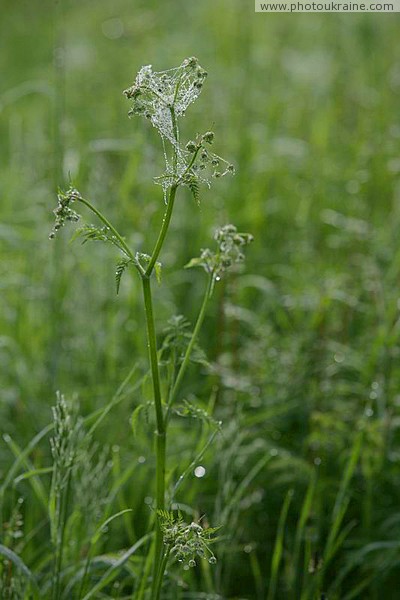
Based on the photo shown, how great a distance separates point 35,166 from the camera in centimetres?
351

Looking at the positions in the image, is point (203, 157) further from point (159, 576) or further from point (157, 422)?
point (159, 576)

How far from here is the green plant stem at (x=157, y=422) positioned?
122cm

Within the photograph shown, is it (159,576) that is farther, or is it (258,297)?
(258,297)

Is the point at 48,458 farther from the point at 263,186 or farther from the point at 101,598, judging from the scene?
the point at 263,186

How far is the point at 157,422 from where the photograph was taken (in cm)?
126

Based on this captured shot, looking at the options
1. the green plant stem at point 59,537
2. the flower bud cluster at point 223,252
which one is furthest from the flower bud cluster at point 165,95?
the green plant stem at point 59,537

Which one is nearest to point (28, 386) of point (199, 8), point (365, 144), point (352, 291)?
point (352, 291)

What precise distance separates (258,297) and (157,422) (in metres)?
1.81

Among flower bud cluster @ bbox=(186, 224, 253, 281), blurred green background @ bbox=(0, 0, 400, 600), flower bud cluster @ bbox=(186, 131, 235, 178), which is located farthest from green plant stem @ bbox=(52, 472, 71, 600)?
flower bud cluster @ bbox=(186, 131, 235, 178)

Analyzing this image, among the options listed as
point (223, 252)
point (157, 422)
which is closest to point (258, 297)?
point (223, 252)

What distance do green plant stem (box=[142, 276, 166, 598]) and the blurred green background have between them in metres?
0.30

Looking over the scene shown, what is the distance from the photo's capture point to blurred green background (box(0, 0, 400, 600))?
2.02m

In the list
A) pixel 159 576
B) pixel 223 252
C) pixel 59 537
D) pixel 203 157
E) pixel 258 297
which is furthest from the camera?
pixel 258 297

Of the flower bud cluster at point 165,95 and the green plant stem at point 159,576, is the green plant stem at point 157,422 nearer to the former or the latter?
the green plant stem at point 159,576
